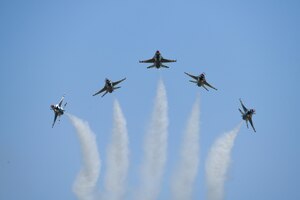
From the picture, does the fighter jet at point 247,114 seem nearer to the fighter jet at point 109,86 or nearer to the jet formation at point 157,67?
the jet formation at point 157,67

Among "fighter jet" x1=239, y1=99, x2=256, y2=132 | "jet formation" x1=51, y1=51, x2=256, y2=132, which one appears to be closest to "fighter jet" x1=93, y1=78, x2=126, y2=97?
"jet formation" x1=51, y1=51, x2=256, y2=132

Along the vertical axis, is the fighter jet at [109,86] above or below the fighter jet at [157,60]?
below

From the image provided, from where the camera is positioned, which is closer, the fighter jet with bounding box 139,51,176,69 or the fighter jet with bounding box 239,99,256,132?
the fighter jet with bounding box 139,51,176,69

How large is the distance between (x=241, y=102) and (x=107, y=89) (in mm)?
34026

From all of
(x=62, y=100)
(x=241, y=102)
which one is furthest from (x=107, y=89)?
(x=241, y=102)

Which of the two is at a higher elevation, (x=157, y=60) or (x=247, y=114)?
(x=157, y=60)

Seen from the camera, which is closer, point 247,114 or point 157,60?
point 157,60

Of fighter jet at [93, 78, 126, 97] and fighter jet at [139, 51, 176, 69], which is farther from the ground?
fighter jet at [139, 51, 176, 69]

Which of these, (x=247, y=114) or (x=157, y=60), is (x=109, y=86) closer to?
(x=157, y=60)

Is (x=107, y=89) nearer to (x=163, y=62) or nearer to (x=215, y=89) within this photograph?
(x=163, y=62)

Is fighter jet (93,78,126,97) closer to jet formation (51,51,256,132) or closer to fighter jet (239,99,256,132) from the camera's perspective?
jet formation (51,51,256,132)

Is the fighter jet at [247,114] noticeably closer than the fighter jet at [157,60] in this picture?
No

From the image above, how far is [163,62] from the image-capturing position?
4569 inches

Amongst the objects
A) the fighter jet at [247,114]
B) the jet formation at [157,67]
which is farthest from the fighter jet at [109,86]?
the fighter jet at [247,114]
